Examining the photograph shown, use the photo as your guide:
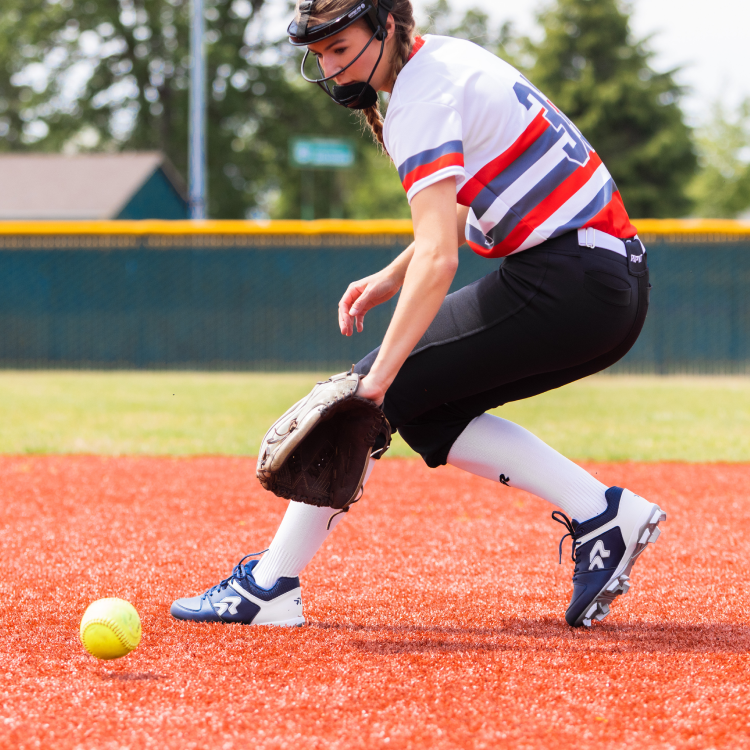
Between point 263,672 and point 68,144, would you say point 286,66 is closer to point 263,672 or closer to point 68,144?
point 68,144

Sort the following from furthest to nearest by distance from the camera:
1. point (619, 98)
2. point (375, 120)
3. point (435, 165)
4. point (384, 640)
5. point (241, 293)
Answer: point (619, 98) → point (241, 293) → point (375, 120) → point (384, 640) → point (435, 165)

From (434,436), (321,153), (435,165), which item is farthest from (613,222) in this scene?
(321,153)

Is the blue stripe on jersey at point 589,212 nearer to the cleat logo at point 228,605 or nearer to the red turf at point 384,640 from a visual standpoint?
the red turf at point 384,640

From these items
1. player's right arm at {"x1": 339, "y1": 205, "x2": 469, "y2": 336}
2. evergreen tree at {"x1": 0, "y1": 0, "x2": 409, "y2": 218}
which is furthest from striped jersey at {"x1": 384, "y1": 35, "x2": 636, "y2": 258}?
evergreen tree at {"x1": 0, "y1": 0, "x2": 409, "y2": 218}

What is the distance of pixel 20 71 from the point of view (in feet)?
117

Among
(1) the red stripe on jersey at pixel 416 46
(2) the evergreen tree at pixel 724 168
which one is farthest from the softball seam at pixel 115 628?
(2) the evergreen tree at pixel 724 168

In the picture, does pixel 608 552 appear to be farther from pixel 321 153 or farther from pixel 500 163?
pixel 321 153

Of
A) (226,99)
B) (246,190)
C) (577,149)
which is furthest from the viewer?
(246,190)

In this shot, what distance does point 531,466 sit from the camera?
108 inches

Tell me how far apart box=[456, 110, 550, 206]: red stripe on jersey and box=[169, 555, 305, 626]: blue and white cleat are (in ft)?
4.29

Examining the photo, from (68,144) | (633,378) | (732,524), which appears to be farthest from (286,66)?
(732,524)

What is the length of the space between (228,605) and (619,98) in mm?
31349

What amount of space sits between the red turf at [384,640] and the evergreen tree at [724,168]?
41.5 metres

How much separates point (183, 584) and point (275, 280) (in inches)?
442
